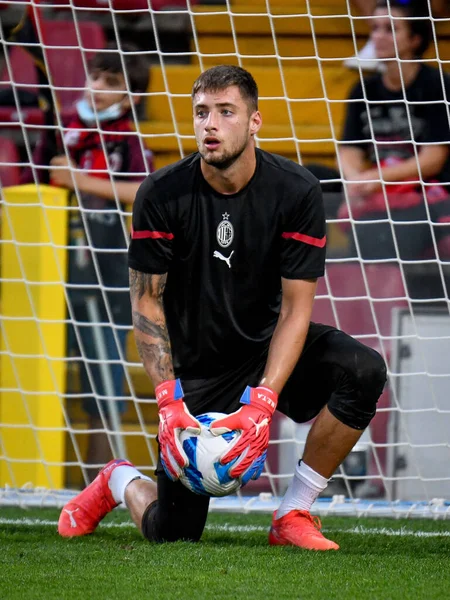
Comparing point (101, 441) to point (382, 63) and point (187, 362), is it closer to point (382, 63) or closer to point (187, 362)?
point (187, 362)

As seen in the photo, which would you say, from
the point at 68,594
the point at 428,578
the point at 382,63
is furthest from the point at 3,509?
the point at 382,63

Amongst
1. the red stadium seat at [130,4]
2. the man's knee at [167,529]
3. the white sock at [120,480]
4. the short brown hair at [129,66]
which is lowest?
the man's knee at [167,529]

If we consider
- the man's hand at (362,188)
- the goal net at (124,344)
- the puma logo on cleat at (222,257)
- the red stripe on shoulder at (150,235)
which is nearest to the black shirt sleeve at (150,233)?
the red stripe on shoulder at (150,235)

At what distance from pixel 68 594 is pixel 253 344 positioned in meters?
0.99

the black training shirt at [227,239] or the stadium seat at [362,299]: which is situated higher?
the black training shirt at [227,239]

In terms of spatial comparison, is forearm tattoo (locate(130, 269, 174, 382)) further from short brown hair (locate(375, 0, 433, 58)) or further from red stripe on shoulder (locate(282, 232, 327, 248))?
short brown hair (locate(375, 0, 433, 58))

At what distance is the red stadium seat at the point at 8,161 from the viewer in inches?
225

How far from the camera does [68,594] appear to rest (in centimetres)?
233

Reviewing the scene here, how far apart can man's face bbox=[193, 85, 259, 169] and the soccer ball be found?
0.71 meters

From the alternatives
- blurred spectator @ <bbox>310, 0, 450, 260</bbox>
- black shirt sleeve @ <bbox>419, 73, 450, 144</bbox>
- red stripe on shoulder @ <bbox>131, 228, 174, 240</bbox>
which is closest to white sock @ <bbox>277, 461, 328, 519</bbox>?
red stripe on shoulder @ <bbox>131, 228, 174, 240</bbox>

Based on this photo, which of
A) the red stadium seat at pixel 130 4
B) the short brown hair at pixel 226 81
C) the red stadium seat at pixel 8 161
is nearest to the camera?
the short brown hair at pixel 226 81

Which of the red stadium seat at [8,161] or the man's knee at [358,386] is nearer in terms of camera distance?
the man's knee at [358,386]

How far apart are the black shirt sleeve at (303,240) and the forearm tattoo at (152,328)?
35 centimetres

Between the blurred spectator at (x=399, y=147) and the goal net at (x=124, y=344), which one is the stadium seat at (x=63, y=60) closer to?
the goal net at (x=124, y=344)
